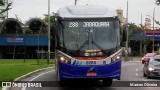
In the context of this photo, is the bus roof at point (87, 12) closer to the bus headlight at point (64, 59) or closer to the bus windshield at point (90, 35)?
the bus windshield at point (90, 35)

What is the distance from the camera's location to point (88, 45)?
17.3m

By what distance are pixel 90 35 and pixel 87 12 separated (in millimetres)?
1071

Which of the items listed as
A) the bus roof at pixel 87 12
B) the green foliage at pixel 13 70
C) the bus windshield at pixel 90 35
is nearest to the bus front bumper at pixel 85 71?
the bus windshield at pixel 90 35

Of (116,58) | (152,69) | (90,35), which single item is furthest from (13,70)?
(116,58)

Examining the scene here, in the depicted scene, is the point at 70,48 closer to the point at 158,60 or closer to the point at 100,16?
the point at 100,16

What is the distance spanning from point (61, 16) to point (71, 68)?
2215mm

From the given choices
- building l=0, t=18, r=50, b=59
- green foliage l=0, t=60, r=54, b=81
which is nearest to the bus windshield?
green foliage l=0, t=60, r=54, b=81

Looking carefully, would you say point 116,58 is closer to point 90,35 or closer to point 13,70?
point 90,35

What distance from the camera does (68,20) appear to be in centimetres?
1761

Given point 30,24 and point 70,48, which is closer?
point 70,48

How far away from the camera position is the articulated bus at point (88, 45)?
17.2 metres

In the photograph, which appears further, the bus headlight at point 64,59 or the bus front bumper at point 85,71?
the bus headlight at point 64,59

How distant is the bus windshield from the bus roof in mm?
298

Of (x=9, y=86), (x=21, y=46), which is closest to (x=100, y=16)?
(x=9, y=86)
